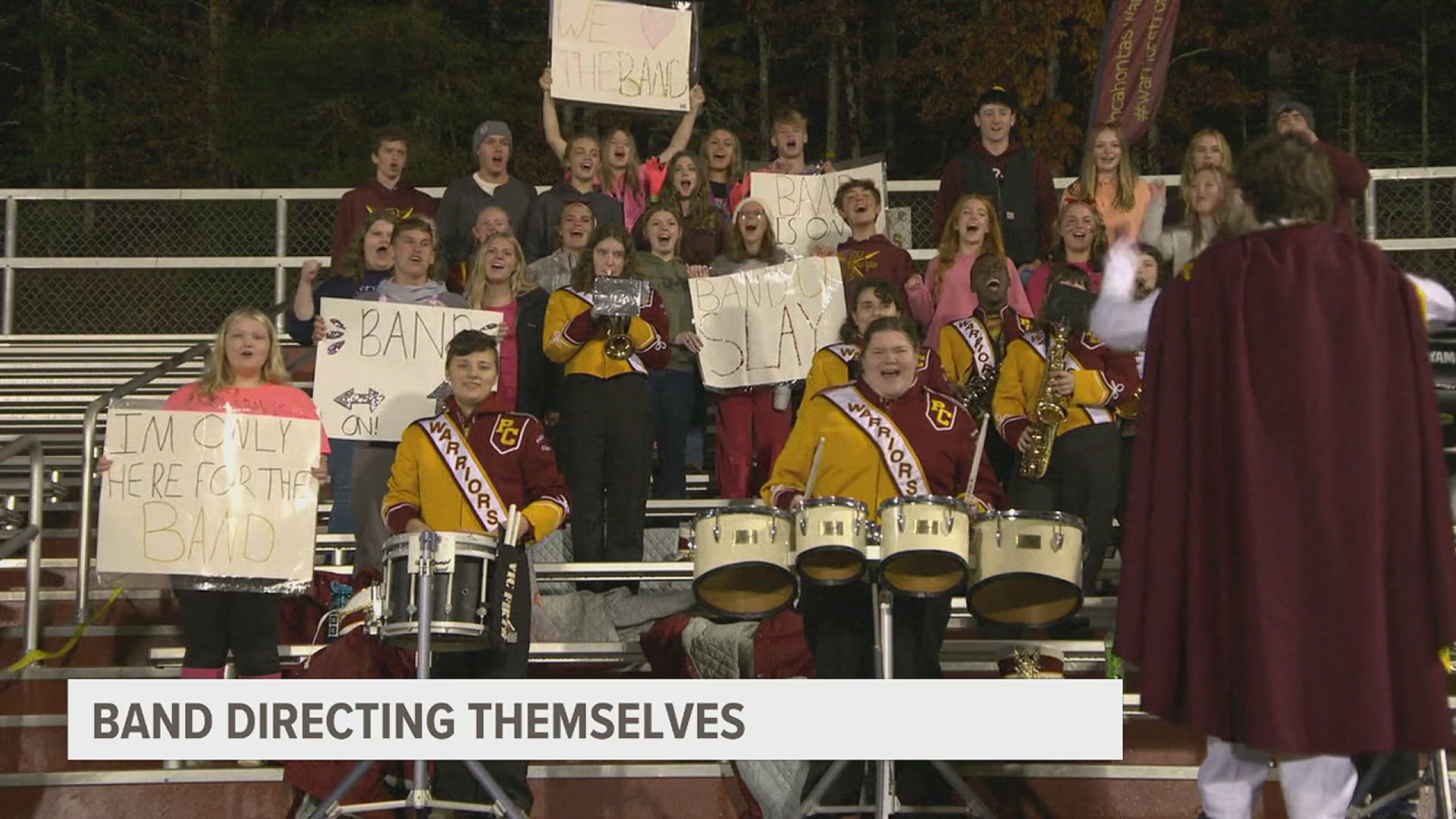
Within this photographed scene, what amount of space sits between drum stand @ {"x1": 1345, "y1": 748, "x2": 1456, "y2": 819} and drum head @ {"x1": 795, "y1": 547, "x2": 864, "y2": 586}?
1636 mm

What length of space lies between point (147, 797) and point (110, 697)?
1788 millimetres

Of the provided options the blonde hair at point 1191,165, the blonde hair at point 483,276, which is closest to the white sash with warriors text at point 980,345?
the blonde hair at point 1191,165

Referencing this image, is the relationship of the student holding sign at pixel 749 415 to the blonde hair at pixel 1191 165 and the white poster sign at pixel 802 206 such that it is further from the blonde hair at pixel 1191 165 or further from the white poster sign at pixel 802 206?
the blonde hair at pixel 1191 165

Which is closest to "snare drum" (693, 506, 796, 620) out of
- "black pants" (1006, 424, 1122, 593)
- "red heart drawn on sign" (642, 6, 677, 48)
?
"black pants" (1006, 424, 1122, 593)

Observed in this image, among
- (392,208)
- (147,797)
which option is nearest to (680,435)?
(392,208)

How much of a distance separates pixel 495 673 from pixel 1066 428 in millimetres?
2752

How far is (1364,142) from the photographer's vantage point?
25.3 metres

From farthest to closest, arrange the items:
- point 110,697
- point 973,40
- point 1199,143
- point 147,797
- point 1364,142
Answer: point 1364,142
point 973,40
point 1199,143
point 147,797
point 110,697

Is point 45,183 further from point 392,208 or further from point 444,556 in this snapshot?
point 444,556

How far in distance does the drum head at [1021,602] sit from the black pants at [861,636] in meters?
→ 0.29

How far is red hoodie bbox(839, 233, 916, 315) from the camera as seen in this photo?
10312 mm

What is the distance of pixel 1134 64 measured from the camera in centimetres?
1363

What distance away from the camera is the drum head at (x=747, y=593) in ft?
21.2

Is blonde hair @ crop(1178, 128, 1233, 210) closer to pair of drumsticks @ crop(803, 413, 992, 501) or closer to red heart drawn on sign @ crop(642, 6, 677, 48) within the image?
pair of drumsticks @ crop(803, 413, 992, 501)
